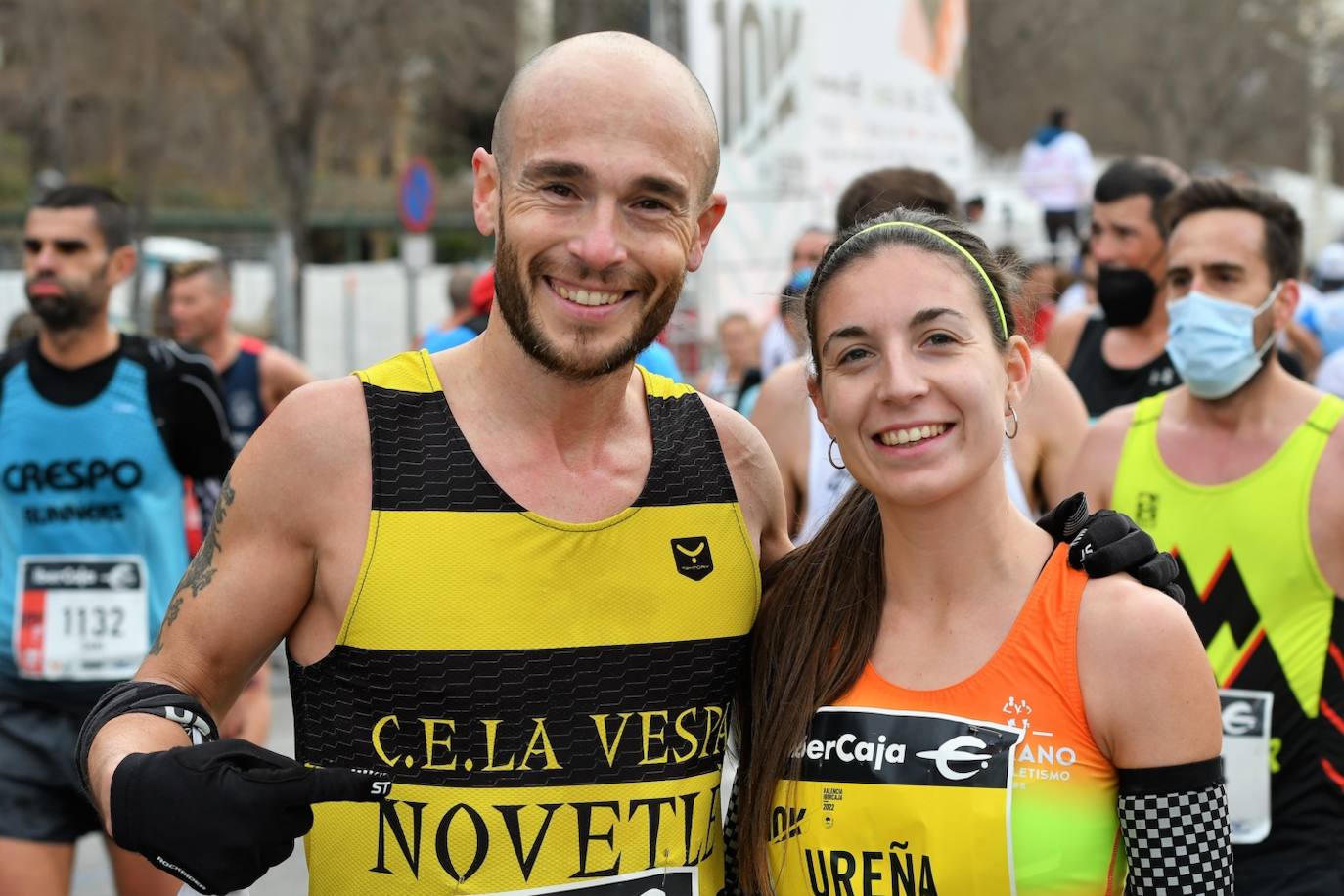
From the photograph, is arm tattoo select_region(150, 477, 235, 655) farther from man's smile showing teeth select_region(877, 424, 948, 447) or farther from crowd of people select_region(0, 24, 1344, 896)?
man's smile showing teeth select_region(877, 424, 948, 447)

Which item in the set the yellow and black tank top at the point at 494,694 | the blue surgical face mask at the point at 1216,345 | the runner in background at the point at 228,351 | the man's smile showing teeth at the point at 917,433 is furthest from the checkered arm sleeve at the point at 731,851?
the runner in background at the point at 228,351

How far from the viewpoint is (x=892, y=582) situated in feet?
8.73

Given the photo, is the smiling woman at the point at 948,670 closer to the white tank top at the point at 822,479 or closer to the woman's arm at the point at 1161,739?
the woman's arm at the point at 1161,739

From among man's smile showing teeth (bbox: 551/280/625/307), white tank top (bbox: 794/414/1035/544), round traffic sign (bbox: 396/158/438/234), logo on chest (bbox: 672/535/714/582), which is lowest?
white tank top (bbox: 794/414/1035/544)

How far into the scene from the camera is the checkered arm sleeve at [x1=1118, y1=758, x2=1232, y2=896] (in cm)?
230

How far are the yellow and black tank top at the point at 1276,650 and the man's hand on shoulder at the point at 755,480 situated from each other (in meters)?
1.41

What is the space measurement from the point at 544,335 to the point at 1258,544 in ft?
6.63

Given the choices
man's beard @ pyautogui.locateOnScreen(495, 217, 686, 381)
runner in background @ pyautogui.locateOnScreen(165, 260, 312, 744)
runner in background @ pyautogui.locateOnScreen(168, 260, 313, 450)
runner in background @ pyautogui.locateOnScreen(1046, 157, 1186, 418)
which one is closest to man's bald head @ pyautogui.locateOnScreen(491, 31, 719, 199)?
man's beard @ pyautogui.locateOnScreen(495, 217, 686, 381)

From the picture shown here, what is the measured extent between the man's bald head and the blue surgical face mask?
1.89 meters

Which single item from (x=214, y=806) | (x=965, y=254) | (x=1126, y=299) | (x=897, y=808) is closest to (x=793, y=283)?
(x=1126, y=299)

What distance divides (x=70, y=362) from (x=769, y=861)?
10.8 ft

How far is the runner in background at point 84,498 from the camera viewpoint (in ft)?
15.9

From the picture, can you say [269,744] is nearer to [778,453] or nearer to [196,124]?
[778,453]

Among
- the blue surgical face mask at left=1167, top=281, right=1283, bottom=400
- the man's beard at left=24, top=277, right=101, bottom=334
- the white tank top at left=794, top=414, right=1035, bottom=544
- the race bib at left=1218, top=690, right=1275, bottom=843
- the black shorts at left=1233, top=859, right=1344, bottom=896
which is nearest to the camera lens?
the black shorts at left=1233, top=859, right=1344, bottom=896
